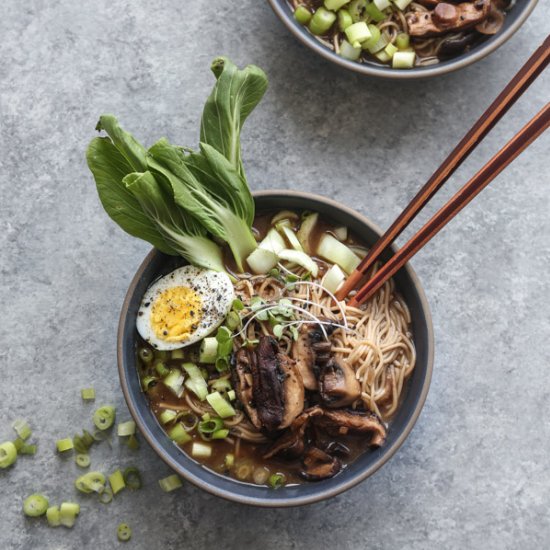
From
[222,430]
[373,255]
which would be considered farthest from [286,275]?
[222,430]

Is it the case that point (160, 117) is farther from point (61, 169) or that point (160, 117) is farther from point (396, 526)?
point (396, 526)

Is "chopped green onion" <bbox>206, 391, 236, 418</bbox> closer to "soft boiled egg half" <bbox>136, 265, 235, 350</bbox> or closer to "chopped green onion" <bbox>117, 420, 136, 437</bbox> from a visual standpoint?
"soft boiled egg half" <bbox>136, 265, 235, 350</bbox>

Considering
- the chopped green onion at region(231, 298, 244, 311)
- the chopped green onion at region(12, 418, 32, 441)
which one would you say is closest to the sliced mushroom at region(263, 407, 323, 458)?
the chopped green onion at region(231, 298, 244, 311)

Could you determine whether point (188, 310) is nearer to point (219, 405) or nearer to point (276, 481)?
point (219, 405)

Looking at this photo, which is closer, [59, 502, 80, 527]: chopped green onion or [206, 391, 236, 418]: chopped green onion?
[206, 391, 236, 418]: chopped green onion

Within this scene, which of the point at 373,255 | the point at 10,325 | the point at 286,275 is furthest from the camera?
the point at 10,325

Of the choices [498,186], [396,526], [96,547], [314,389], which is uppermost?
[498,186]

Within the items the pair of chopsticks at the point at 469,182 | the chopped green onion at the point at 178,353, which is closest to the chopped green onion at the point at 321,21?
the pair of chopsticks at the point at 469,182
